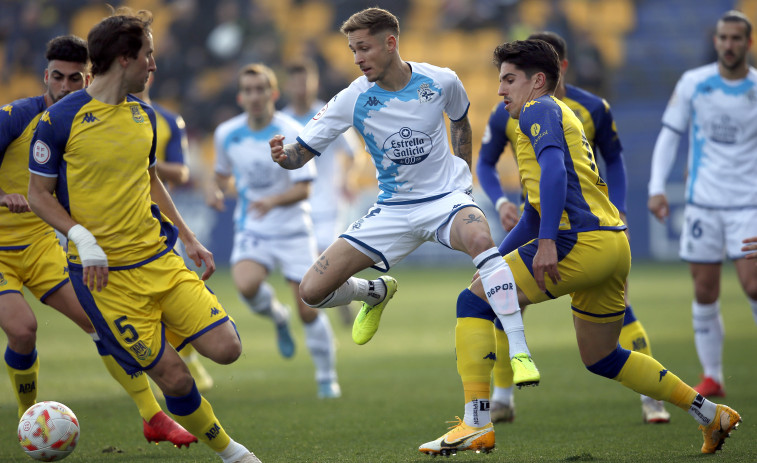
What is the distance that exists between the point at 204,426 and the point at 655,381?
8.11ft

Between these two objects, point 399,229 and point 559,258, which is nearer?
point 559,258

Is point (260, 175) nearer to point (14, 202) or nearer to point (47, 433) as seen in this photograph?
point (14, 202)

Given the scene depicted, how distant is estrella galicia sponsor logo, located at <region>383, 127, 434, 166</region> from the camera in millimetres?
5254

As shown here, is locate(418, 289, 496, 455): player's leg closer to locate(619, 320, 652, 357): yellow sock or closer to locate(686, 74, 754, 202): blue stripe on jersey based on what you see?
locate(619, 320, 652, 357): yellow sock

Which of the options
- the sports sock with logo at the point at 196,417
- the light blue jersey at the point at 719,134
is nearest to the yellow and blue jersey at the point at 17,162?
the sports sock with logo at the point at 196,417

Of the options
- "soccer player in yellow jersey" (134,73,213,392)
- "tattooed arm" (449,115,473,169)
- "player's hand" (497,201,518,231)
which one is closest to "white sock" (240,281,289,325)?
"soccer player in yellow jersey" (134,73,213,392)

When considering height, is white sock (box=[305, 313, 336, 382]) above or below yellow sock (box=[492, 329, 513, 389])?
below

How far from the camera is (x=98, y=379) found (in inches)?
347

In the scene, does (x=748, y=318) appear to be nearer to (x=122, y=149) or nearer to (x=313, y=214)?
(x=313, y=214)

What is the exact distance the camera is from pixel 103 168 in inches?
179

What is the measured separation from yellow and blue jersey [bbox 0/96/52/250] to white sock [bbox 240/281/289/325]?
2.78 m

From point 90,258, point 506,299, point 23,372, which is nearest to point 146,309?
point 90,258

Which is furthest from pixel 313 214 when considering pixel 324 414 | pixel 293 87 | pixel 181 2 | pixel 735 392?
pixel 181 2

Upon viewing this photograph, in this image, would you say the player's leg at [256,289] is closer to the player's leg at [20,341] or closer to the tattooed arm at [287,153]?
the player's leg at [20,341]
